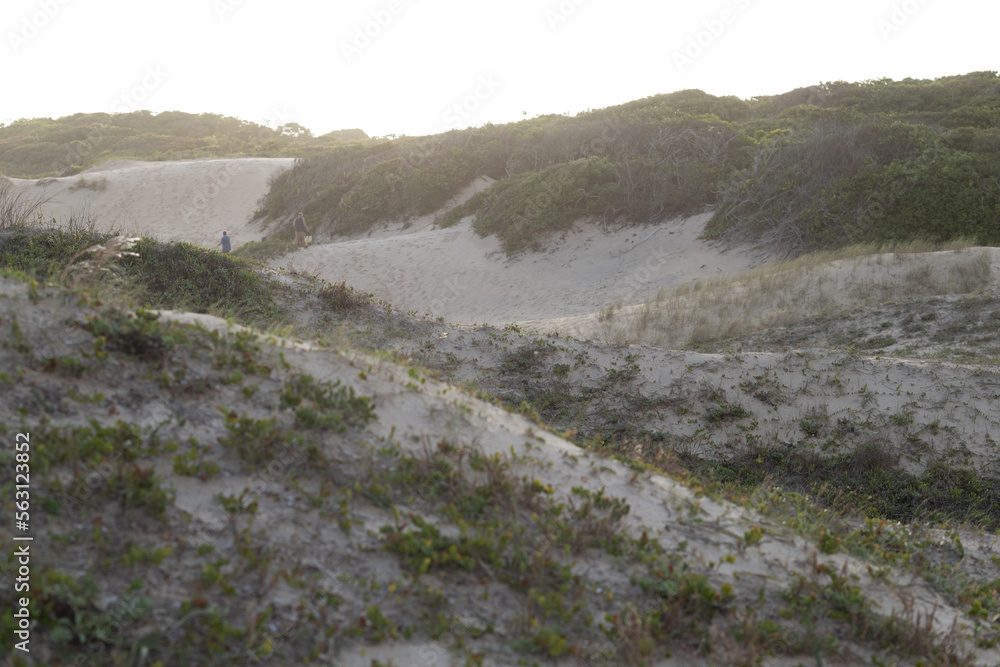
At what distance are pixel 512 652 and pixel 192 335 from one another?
3.15m

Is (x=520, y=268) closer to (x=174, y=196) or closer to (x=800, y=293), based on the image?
(x=800, y=293)

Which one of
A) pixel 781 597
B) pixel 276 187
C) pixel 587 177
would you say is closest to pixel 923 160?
pixel 587 177

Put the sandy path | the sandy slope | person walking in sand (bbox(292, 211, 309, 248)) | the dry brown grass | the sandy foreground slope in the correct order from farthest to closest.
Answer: the sandy slope < person walking in sand (bbox(292, 211, 309, 248)) < the sandy path < the dry brown grass < the sandy foreground slope

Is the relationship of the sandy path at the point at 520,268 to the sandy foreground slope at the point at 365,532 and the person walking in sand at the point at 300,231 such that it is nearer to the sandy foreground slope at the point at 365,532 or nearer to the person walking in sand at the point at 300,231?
the person walking in sand at the point at 300,231

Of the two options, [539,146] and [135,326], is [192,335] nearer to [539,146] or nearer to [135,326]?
[135,326]

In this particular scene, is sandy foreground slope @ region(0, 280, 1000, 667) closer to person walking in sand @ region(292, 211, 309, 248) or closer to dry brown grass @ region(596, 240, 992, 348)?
dry brown grass @ region(596, 240, 992, 348)

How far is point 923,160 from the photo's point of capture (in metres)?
16.4

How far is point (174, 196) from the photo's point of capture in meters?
31.1

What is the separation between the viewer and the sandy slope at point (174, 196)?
28.7 metres

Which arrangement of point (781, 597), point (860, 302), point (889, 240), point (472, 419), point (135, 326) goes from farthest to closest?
point (889, 240), point (860, 302), point (472, 419), point (135, 326), point (781, 597)

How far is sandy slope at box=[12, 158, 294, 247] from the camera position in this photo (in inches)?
1131

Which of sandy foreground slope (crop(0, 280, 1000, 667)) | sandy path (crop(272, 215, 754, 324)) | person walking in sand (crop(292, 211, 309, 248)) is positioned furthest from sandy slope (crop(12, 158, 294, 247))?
sandy foreground slope (crop(0, 280, 1000, 667))

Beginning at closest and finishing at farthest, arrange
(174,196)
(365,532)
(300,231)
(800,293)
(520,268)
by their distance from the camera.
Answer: (365,532)
(800,293)
(520,268)
(300,231)
(174,196)

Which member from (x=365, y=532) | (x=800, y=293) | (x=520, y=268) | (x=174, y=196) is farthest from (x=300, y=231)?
(x=365, y=532)
